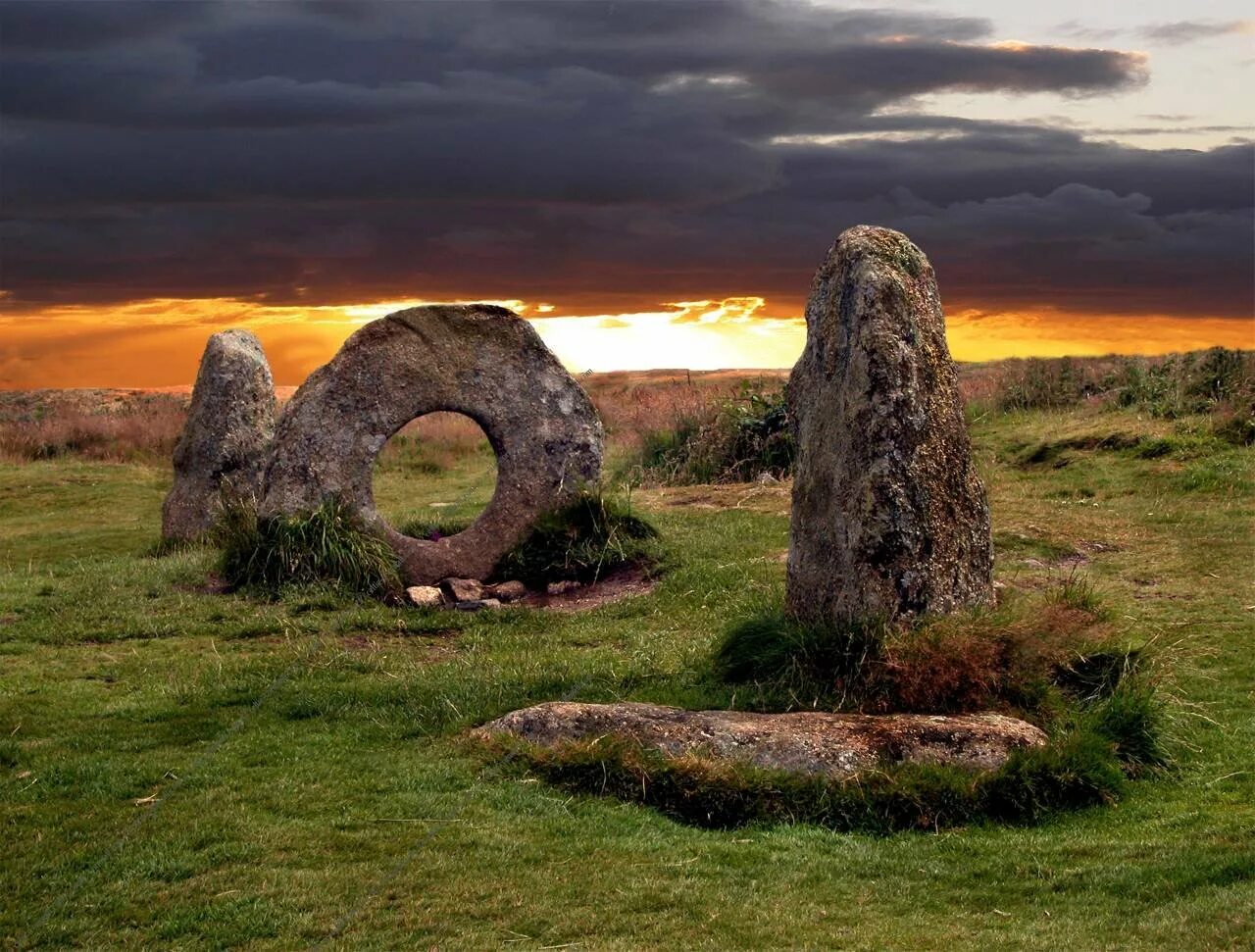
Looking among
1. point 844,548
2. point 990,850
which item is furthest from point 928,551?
point 990,850

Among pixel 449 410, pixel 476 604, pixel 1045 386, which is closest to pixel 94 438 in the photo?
pixel 449 410

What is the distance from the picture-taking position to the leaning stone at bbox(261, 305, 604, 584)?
50.5ft

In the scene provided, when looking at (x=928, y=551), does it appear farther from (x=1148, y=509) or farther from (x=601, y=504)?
(x=1148, y=509)

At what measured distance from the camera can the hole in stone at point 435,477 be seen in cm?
1808

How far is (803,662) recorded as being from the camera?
9.94 m

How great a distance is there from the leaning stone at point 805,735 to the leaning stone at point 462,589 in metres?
5.71

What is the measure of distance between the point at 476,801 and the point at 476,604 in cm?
634

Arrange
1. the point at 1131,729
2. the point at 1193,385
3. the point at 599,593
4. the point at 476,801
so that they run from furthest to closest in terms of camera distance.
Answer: the point at 1193,385
the point at 599,593
the point at 1131,729
the point at 476,801

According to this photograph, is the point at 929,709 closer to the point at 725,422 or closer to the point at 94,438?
the point at 725,422

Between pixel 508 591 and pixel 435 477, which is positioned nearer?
pixel 508 591

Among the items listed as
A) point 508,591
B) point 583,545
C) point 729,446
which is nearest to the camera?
point 508,591

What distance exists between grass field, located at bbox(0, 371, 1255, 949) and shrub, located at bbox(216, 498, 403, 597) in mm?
412

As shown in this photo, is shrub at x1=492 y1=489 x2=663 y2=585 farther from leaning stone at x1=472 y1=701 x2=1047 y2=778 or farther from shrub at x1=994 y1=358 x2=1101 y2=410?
shrub at x1=994 y1=358 x2=1101 y2=410

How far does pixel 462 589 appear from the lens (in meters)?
14.8
